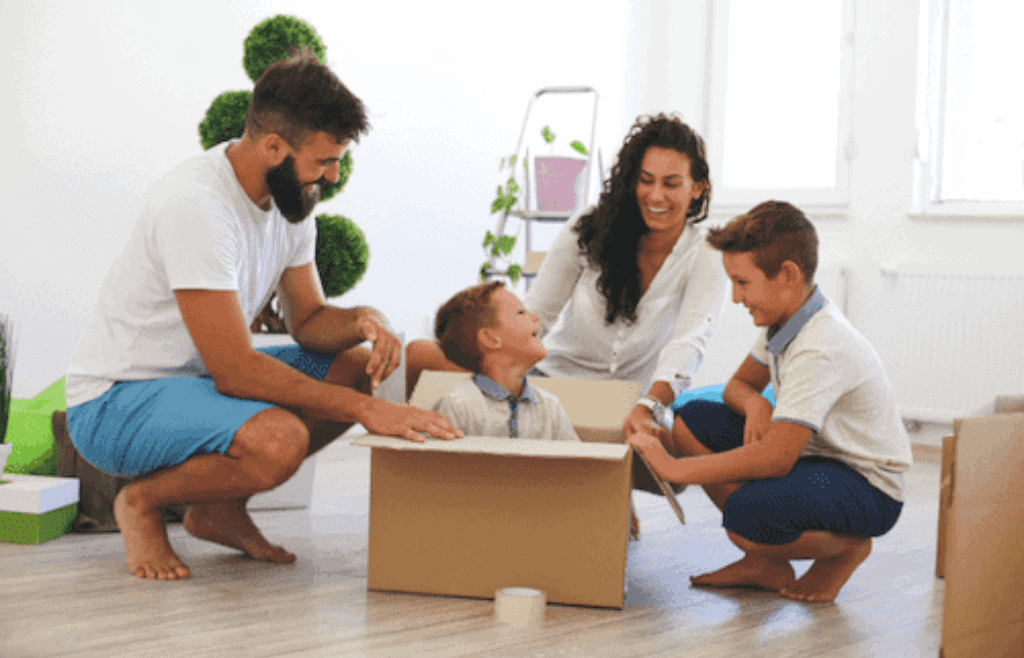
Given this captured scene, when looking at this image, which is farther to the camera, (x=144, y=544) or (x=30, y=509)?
(x=30, y=509)

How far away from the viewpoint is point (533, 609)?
164 centimetres

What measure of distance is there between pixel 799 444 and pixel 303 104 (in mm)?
1043

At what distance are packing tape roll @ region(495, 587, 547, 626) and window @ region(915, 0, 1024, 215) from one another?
2.88 meters

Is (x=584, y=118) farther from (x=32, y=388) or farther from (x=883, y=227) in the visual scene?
(x=32, y=388)

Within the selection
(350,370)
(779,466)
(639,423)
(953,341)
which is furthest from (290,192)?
(953,341)

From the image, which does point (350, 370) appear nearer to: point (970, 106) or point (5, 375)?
point (5, 375)

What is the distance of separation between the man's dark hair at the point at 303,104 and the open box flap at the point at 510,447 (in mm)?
575

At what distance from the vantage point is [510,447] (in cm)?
161

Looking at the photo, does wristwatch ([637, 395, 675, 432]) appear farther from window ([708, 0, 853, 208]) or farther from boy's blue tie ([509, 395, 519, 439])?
window ([708, 0, 853, 208])

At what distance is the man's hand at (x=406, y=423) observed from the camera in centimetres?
169

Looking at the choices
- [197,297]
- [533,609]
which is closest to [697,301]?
[533,609]

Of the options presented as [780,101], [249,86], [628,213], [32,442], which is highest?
[780,101]

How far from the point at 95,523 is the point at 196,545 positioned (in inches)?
10.2

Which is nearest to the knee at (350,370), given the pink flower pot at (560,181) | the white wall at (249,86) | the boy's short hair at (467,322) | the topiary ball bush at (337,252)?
the boy's short hair at (467,322)
